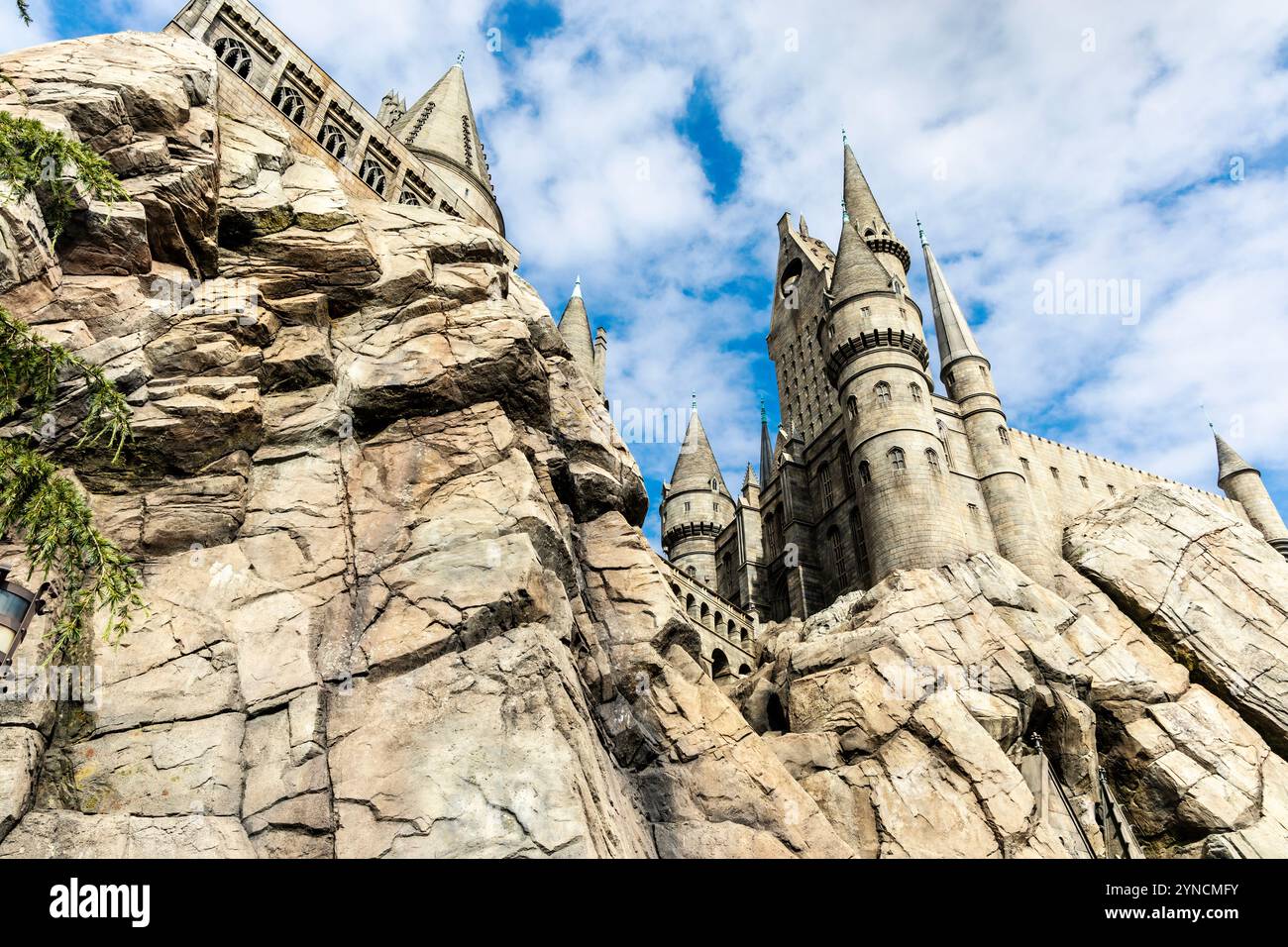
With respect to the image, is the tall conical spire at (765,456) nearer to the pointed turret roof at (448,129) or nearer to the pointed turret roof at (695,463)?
the pointed turret roof at (695,463)

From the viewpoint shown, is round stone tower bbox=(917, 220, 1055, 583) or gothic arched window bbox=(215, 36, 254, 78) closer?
gothic arched window bbox=(215, 36, 254, 78)

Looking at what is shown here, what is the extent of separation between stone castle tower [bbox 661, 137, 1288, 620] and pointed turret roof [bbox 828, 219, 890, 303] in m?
0.09

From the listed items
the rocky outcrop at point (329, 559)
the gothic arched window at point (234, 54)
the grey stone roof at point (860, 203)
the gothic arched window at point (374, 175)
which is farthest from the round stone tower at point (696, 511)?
the gothic arched window at point (234, 54)

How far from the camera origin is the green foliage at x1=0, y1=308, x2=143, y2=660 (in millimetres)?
10234

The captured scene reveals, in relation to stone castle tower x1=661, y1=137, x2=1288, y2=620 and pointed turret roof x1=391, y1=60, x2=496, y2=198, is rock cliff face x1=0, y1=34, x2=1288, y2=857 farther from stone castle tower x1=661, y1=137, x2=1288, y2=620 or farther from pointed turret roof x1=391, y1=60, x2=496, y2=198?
pointed turret roof x1=391, y1=60, x2=496, y2=198

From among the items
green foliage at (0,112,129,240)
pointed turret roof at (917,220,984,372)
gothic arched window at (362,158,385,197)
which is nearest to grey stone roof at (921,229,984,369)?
pointed turret roof at (917,220,984,372)

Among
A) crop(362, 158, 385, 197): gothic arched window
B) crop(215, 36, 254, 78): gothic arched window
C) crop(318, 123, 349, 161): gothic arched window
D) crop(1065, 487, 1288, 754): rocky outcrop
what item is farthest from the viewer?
crop(1065, 487, 1288, 754): rocky outcrop

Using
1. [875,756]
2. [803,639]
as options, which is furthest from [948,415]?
[875,756]

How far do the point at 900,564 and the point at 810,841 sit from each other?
23.4 m

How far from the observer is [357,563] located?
13.7 m

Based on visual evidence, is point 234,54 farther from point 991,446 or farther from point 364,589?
point 991,446
